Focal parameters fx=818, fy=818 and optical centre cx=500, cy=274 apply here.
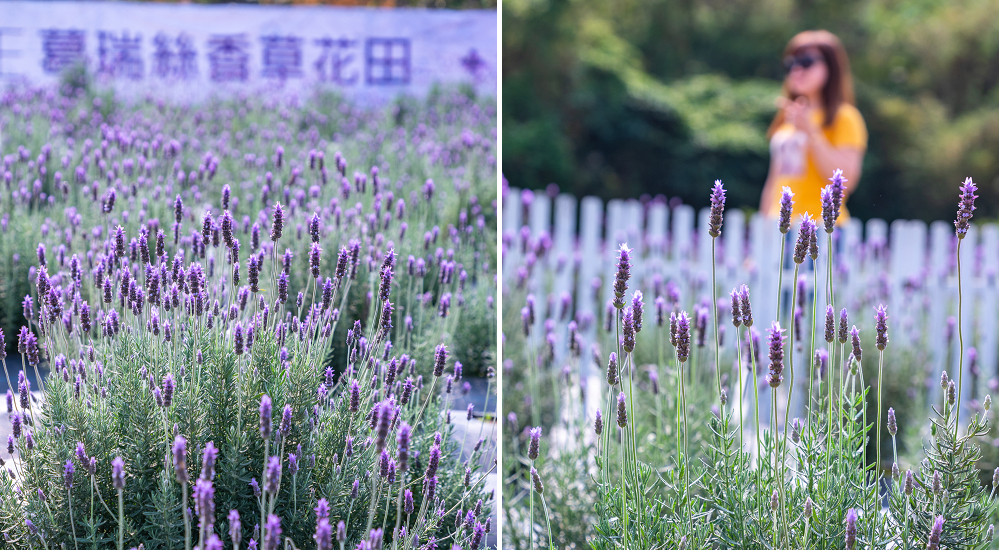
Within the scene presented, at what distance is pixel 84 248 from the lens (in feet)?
9.98

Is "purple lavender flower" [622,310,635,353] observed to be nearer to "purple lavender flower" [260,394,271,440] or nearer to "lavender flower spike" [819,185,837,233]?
"lavender flower spike" [819,185,837,233]

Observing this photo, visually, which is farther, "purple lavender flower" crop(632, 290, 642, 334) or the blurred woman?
the blurred woman

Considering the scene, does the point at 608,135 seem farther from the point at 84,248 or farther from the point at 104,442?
the point at 104,442

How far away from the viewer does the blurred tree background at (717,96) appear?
12883 mm

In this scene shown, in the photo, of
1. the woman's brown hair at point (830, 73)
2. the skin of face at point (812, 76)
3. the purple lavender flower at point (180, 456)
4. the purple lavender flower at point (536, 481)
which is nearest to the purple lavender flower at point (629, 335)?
the purple lavender flower at point (536, 481)

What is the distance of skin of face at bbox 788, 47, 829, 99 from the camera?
5566 mm

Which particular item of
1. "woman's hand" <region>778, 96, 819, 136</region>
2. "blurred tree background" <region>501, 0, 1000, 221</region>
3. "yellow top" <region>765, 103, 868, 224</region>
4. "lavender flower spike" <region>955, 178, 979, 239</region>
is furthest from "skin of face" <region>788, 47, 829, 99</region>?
"blurred tree background" <region>501, 0, 1000, 221</region>

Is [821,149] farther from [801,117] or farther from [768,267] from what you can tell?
[768,267]

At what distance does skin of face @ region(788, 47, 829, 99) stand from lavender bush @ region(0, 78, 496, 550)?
296 centimetres

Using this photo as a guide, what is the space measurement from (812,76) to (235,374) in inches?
191

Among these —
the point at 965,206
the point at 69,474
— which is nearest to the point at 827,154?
the point at 965,206

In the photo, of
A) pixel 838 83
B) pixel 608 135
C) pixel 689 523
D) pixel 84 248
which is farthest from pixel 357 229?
pixel 608 135

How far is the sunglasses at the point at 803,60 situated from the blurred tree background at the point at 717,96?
258 inches

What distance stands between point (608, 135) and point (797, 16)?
16.7 ft
